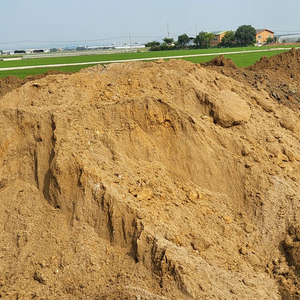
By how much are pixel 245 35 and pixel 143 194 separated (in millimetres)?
94323

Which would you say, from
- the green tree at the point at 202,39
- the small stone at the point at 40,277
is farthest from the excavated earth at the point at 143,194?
the green tree at the point at 202,39

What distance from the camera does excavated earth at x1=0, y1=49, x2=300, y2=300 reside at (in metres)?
6.09

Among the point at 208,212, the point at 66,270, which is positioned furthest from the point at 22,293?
the point at 208,212

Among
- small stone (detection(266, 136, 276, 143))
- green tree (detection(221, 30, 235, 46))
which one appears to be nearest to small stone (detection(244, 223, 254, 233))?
small stone (detection(266, 136, 276, 143))

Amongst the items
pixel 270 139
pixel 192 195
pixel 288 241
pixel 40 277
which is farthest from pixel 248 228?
pixel 40 277

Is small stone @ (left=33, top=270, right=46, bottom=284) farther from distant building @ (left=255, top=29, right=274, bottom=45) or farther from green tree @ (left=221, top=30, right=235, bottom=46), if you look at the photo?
distant building @ (left=255, top=29, right=274, bottom=45)

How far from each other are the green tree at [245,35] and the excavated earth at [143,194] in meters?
90.3

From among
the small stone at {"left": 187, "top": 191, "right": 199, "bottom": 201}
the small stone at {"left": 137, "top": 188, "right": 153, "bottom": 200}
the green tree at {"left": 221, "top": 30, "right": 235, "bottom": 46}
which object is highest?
the green tree at {"left": 221, "top": 30, "right": 235, "bottom": 46}

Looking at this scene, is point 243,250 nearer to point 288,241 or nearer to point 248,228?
point 248,228

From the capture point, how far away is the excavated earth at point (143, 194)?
6086 millimetres

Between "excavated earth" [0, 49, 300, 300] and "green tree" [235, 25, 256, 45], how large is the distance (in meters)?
90.3

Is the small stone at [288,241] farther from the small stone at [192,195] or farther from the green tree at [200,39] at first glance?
the green tree at [200,39]

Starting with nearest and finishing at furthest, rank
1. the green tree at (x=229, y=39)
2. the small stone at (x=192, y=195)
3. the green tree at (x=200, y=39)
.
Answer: the small stone at (x=192, y=195), the green tree at (x=200, y=39), the green tree at (x=229, y=39)

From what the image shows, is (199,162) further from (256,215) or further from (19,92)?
(19,92)
